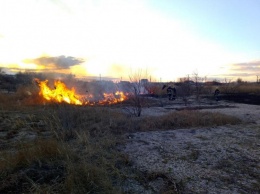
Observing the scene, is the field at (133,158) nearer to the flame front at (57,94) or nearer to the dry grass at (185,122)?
the dry grass at (185,122)

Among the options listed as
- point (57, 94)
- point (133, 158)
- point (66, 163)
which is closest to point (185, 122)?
point (133, 158)

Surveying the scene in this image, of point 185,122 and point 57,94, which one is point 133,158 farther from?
point 57,94

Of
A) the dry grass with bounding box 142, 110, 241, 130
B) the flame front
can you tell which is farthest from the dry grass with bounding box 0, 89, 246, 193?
the flame front

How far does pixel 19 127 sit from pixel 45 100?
795 cm

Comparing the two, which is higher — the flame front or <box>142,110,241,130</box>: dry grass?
the flame front

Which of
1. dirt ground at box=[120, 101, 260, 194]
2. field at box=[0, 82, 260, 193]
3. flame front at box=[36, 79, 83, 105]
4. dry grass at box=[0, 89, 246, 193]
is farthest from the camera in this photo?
flame front at box=[36, 79, 83, 105]

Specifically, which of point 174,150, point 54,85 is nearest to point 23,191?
point 174,150

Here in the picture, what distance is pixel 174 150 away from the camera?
7.93 metres

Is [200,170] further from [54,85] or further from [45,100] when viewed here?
[54,85]

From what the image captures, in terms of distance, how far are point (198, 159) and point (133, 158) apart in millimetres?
1836

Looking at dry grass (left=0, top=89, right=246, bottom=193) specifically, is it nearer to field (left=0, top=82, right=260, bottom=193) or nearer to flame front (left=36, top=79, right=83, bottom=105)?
field (left=0, top=82, right=260, bottom=193)

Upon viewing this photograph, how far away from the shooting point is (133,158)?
7.20 meters

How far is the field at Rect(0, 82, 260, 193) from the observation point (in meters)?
5.26

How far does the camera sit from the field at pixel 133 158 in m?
5.26
